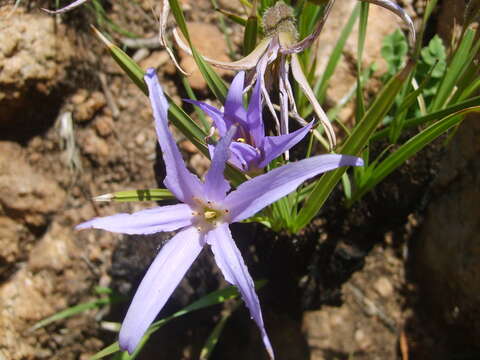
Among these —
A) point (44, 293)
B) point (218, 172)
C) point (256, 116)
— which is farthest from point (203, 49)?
point (44, 293)

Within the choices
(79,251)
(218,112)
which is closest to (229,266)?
(218,112)

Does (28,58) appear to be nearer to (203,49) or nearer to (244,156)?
(203,49)

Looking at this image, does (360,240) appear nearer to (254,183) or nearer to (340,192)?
(340,192)

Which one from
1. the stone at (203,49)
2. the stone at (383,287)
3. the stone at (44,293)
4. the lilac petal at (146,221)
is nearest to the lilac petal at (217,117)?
the lilac petal at (146,221)

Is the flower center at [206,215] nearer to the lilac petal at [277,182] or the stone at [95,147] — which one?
the lilac petal at [277,182]

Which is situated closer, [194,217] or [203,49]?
[194,217]

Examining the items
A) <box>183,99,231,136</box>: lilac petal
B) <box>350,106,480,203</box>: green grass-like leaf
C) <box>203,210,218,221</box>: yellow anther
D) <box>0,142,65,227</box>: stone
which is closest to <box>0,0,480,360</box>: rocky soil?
<box>0,142,65,227</box>: stone

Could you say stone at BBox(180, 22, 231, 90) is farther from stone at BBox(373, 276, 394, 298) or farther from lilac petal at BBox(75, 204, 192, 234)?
stone at BBox(373, 276, 394, 298)
